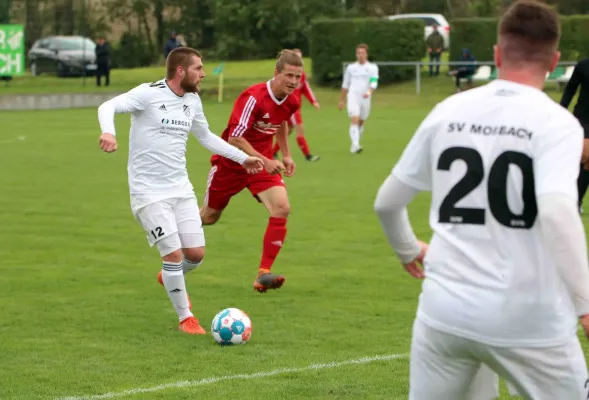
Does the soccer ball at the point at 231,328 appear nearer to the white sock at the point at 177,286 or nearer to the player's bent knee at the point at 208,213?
the white sock at the point at 177,286

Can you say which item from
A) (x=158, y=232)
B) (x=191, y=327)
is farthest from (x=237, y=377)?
(x=158, y=232)

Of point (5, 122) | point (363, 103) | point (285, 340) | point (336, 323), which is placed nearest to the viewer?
point (285, 340)

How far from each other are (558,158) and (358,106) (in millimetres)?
20482

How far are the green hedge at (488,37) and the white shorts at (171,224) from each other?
32240mm

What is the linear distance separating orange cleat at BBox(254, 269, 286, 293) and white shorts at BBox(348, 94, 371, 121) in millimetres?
14111

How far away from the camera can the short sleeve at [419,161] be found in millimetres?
3738

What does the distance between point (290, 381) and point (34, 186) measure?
453 inches

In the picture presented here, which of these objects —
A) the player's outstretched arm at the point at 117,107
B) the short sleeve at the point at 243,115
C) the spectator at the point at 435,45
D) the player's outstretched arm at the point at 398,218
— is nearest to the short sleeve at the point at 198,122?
the player's outstretched arm at the point at 117,107

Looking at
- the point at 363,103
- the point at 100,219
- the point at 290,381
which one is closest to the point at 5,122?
the point at 363,103

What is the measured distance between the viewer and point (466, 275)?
3.62m

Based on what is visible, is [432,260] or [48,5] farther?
[48,5]

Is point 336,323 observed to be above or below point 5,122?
above

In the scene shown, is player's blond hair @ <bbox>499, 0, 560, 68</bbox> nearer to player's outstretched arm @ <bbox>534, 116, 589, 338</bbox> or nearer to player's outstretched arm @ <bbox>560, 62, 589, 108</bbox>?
player's outstretched arm @ <bbox>534, 116, 589, 338</bbox>

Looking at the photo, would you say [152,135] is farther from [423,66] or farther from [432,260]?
[423,66]
